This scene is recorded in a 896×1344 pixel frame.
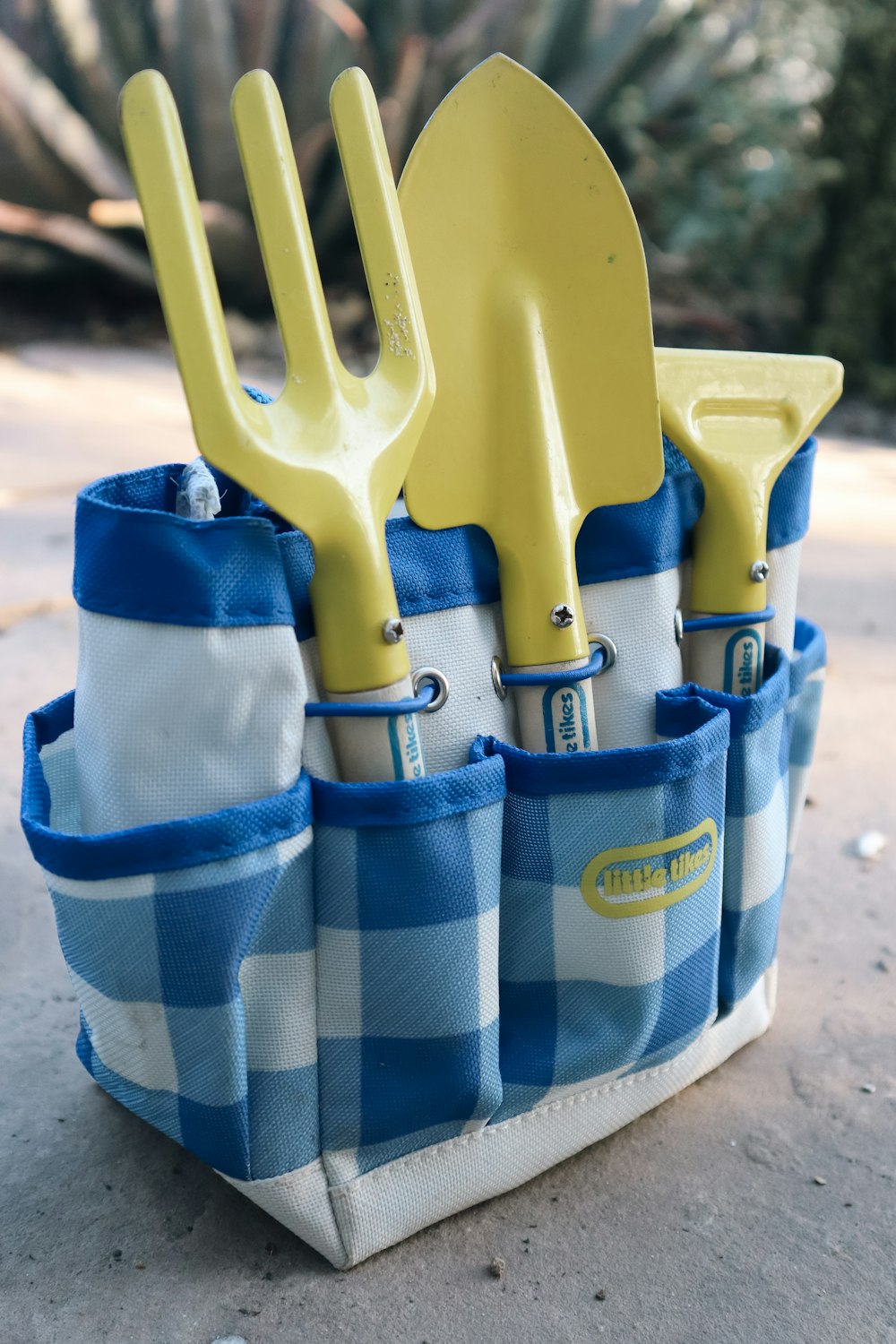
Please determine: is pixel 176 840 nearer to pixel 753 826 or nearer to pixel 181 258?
pixel 181 258

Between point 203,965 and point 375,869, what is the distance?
0.11 metres

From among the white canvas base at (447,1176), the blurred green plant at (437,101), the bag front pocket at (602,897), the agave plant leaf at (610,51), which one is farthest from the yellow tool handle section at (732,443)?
the agave plant leaf at (610,51)

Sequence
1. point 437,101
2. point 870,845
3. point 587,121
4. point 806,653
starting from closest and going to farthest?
point 806,653
point 870,845
point 437,101
point 587,121

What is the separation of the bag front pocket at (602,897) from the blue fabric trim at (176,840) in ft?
0.48

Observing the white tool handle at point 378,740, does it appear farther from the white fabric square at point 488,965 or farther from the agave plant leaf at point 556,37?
the agave plant leaf at point 556,37

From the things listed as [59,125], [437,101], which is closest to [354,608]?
[59,125]

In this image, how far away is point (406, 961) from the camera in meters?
0.74

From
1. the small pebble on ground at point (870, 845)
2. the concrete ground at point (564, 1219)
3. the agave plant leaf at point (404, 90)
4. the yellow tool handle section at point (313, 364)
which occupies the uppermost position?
the agave plant leaf at point (404, 90)

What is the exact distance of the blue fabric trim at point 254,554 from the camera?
0.67 m

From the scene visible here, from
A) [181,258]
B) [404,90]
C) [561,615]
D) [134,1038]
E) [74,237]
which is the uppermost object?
[404,90]

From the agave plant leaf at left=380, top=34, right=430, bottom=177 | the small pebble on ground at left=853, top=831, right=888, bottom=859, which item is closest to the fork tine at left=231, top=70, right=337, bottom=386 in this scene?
the small pebble on ground at left=853, top=831, right=888, bottom=859

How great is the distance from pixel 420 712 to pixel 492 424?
0.71 ft

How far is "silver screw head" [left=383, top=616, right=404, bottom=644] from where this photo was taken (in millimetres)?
721

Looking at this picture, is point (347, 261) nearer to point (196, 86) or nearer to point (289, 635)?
point (196, 86)
